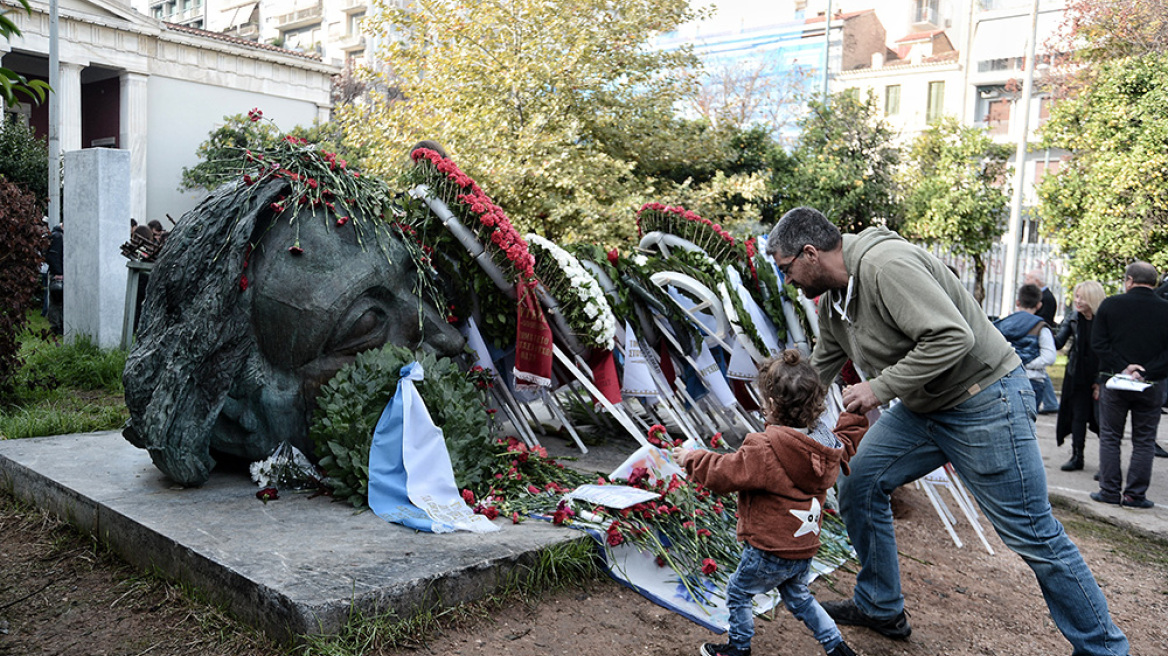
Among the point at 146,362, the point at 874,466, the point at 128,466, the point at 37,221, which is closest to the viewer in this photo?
the point at 874,466

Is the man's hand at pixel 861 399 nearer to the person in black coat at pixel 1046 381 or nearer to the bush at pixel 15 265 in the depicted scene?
the bush at pixel 15 265

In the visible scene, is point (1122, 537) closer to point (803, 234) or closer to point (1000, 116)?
point (803, 234)

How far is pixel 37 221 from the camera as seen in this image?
23.2 feet

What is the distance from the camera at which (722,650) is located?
3389mm

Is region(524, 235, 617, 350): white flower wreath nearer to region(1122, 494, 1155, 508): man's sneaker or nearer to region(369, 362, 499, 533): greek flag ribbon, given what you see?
region(369, 362, 499, 533): greek flag ribbon

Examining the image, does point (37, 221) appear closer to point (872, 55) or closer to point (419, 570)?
point (419, 570)

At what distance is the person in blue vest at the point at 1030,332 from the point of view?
7.96 m

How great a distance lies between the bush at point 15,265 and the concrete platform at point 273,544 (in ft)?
7.75

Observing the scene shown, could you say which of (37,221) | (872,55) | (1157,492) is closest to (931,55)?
→ (872,55)

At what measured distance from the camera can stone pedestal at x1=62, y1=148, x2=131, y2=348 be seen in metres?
9.54

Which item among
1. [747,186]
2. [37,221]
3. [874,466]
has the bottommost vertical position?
[874,466]

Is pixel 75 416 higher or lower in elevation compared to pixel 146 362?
lower

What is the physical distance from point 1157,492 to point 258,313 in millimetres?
6866

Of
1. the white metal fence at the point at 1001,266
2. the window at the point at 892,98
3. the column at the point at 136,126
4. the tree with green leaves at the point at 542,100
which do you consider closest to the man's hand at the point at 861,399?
the tree with green leaves at the point at 542,100
